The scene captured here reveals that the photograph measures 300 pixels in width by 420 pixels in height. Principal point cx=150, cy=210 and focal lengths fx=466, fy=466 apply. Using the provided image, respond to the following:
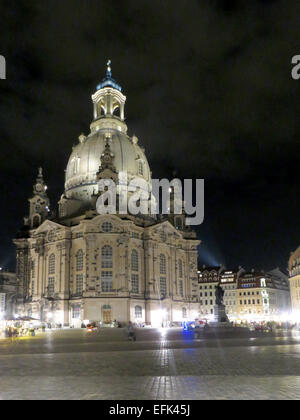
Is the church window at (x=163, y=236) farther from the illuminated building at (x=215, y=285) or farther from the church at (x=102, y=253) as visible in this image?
the illuminated building at (x=215, y=285)

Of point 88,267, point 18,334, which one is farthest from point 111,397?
point 88,267

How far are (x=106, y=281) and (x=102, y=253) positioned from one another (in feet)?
17.2

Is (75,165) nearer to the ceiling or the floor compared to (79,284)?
nearer to the ceiling

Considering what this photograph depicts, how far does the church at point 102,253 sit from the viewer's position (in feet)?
282

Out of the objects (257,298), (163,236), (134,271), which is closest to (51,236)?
(134,271)

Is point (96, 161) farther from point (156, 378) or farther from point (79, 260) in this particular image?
point (156, 378)

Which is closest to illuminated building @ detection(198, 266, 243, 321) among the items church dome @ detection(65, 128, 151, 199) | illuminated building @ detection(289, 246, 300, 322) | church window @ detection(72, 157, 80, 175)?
illuminated building @ detection(289, 246, 300, 322)

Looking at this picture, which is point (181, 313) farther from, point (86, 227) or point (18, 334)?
point (18, 334)

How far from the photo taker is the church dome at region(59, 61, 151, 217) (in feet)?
333

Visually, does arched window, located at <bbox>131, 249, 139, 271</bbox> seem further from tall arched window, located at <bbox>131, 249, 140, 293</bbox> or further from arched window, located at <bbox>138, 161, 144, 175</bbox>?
arched window, located at <bbox>138, 161, 144, 175</bbox>

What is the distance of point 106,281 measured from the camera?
8600 cm

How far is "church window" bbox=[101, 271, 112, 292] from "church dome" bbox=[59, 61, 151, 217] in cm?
1728

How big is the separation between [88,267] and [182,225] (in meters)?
32.0

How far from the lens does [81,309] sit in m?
85.1
